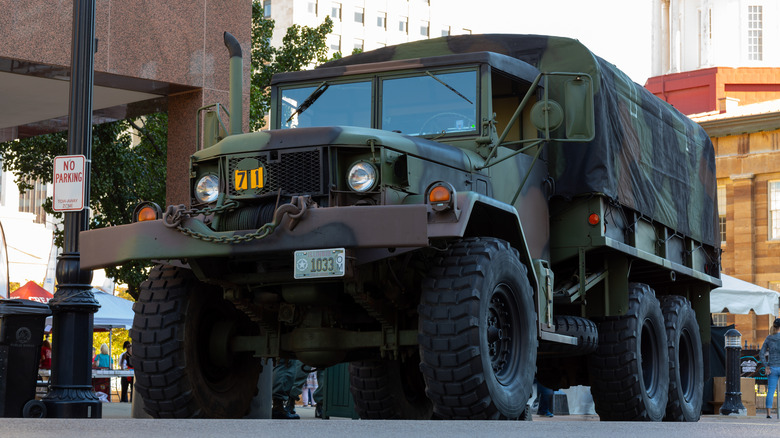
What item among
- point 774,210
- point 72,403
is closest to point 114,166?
point 72,403

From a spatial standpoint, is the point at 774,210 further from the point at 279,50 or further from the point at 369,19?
the point at 369,19

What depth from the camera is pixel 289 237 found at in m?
8.16

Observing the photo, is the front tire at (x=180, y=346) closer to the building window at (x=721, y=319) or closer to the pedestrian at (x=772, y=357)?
the pedestrian at (x=772, y=357)

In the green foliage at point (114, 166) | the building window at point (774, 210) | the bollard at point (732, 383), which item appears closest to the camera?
the bollard at point (732, 383)

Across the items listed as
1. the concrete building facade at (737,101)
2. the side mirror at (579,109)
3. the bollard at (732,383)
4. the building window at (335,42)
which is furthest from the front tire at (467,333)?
the building window at (335,42)

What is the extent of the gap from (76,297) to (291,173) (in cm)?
299

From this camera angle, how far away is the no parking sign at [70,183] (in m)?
10.8

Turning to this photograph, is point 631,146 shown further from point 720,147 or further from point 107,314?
point 720,147

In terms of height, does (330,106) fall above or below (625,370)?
above

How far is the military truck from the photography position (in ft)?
27.0

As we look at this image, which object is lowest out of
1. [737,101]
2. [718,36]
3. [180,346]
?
[180,346]

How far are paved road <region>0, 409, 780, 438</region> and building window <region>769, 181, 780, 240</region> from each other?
1704 inches

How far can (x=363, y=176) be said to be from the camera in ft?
28.3

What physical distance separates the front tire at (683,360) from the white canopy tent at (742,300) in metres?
8.35
